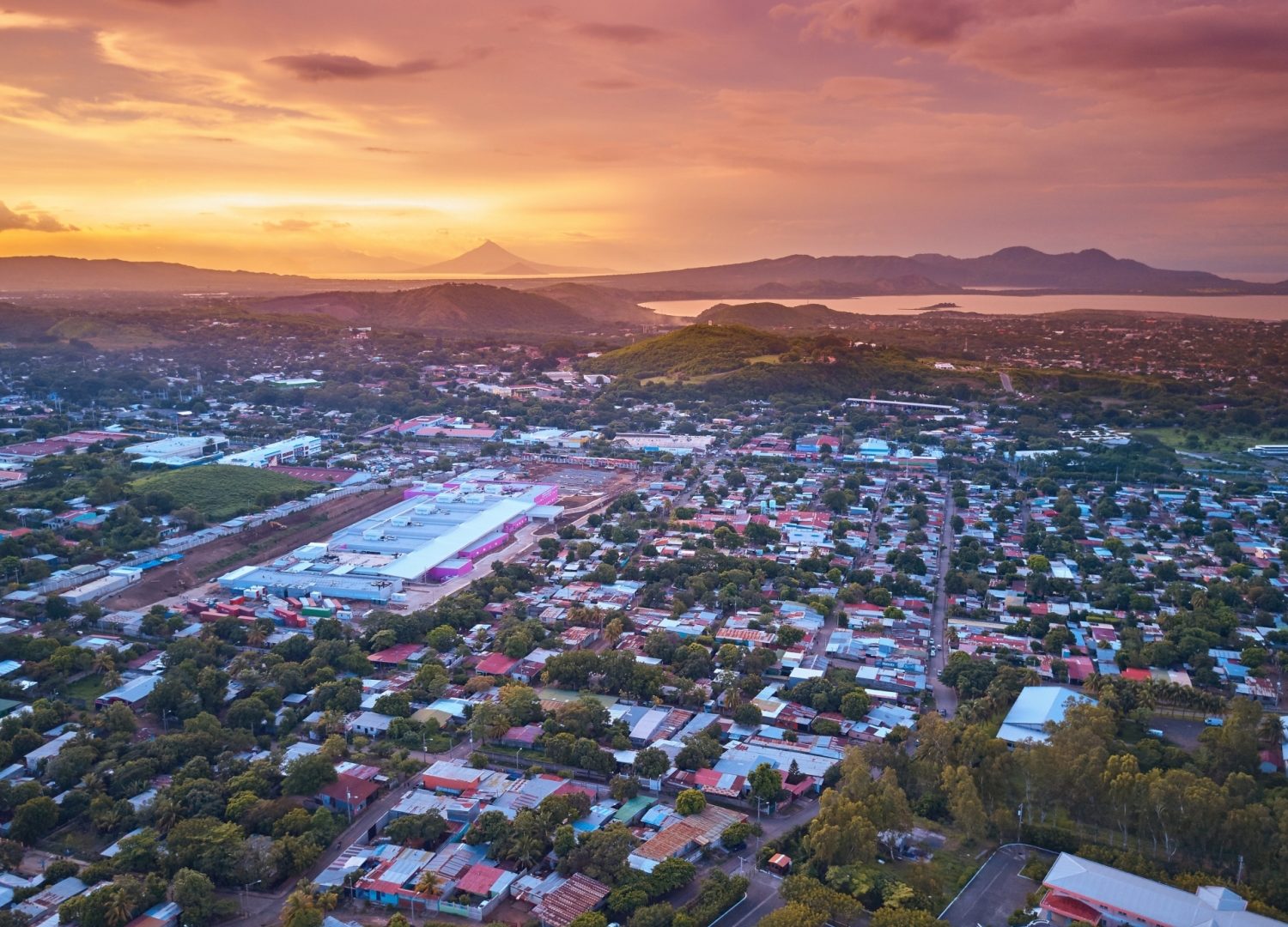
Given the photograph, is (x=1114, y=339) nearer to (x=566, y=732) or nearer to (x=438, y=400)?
(x=438, y=400)

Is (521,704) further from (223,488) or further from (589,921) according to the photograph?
(223,488)

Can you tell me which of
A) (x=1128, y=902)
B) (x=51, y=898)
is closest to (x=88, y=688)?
(x=51, y=898)

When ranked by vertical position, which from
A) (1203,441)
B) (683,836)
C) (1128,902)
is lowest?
(683,836)

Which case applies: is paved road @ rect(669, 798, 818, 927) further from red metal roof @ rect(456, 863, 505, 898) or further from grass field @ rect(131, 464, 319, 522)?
grass field @ rect(131, 464, 319, 522)

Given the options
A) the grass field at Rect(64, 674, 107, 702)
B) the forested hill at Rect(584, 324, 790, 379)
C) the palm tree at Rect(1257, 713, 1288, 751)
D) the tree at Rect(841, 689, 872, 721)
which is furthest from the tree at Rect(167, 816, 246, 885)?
the forested hill at Rect(584, 324, 790, 379)

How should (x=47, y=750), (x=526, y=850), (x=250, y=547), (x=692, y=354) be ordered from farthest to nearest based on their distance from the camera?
(x=692, y=354), (x=250, y=547), (x=47, y=750), (x=526, y=850)

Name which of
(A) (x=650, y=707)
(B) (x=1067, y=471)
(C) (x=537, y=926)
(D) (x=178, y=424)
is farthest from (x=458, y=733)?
(D) (x=178, y=424)
